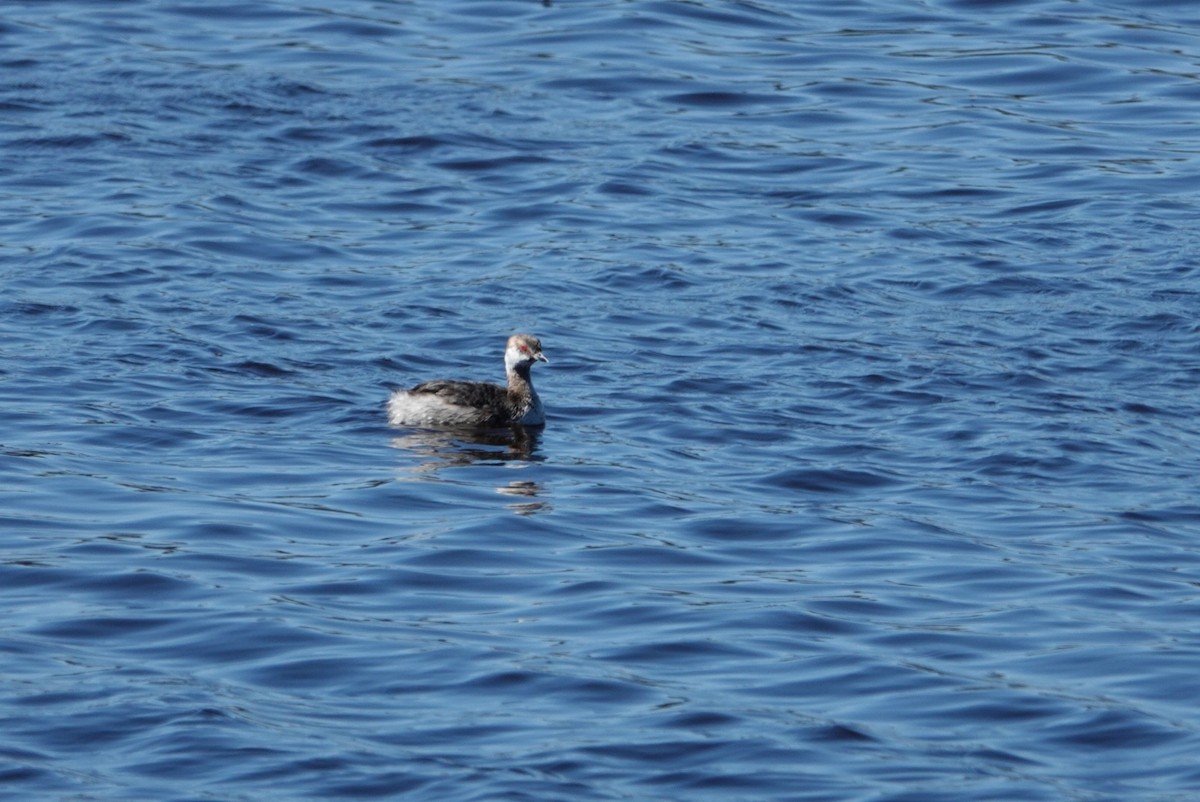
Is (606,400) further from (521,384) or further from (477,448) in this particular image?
(477,448)

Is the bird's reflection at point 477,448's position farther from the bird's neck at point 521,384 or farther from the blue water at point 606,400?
the bird's neck at point 521,384

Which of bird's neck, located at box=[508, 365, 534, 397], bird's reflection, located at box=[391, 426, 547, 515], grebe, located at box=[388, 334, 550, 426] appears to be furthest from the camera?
bird's neck, located at box=[508, 365, 534, 397]

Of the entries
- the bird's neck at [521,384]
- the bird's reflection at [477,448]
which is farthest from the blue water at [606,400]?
the bird's neck at [521,384]

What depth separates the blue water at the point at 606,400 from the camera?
9609 mm

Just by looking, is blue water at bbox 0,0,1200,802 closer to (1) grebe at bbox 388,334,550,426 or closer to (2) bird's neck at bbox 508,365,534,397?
(1) grebe at bbox 388,334,550,426

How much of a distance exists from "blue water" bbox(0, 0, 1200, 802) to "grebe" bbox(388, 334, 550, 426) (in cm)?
23

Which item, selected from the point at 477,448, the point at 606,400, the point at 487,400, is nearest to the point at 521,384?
the point at 487,400

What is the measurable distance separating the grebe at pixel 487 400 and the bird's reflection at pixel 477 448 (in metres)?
0.09

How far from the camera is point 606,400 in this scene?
597 inches

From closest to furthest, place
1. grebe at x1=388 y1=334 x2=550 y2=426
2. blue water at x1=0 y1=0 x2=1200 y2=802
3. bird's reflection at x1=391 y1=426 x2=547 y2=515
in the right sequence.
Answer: blue water at x1=0 y1=0 x2=1200 y2=802
bird's reflection at x1=391 y1=426 x2=547 y2=515
grebe at x1=388 y1=334 x2=550 y2=426

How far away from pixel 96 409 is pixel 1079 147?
428 inches

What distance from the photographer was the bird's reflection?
44.7 ft

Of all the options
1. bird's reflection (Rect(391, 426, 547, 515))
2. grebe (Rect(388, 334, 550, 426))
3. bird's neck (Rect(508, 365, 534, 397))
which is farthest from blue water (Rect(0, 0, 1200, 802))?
bird's neck (Rect(508, 365, 534, 397))

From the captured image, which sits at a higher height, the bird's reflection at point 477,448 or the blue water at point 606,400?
the blue water at point 606,400
